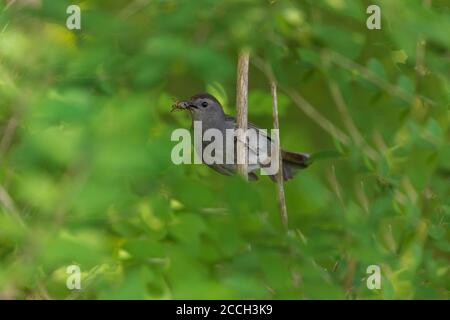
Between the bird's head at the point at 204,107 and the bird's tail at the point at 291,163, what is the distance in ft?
0.71

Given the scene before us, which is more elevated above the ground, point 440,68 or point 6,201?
point 440,68

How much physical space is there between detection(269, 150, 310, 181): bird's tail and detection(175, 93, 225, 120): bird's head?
0.22m

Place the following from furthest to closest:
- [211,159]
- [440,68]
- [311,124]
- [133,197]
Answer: [311,124]
[211,159]
[440,68]
[133,197]

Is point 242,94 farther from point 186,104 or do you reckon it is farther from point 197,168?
point 186,104

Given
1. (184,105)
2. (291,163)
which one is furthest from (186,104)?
(291,163)

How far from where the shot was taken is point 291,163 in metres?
2.46

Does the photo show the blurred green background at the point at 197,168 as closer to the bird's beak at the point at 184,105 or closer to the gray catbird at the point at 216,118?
the bird's beak at the point at 184,105

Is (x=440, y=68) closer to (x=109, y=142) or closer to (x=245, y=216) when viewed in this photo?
(x=245, y=216)

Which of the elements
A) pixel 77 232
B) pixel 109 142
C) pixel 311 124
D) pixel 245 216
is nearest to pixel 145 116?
pixel 109 142

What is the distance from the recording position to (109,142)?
1.01 meters

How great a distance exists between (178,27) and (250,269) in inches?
17.7

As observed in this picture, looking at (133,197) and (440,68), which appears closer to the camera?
(133,197)

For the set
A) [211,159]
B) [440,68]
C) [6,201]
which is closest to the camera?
[6,201]

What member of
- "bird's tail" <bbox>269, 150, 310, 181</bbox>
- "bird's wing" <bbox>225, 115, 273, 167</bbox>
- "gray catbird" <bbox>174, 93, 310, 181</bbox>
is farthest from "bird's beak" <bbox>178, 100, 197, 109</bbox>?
"bird's tail" <bbox>269, 150, 310, 181</bbox>
